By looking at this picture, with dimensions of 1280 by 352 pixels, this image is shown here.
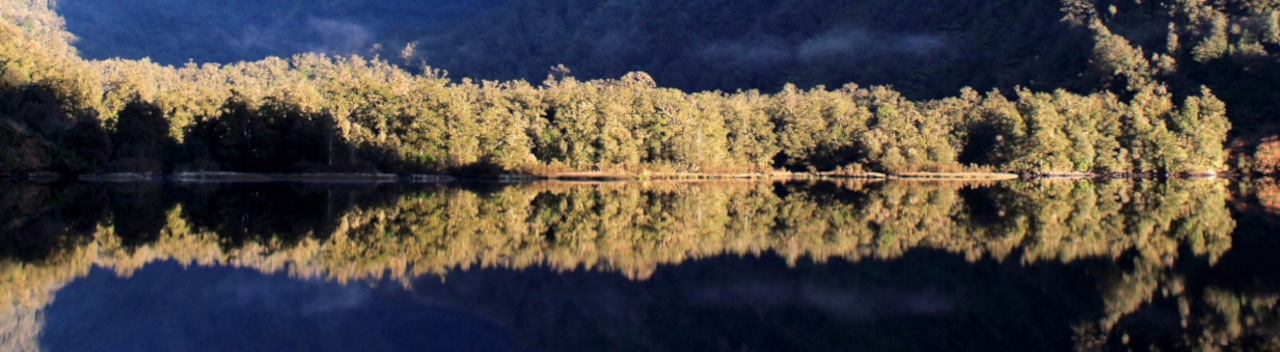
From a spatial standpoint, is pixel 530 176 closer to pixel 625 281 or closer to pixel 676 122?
pixel 676 122

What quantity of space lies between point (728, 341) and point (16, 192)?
33.8 meters

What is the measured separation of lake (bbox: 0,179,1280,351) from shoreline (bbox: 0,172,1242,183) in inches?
1009

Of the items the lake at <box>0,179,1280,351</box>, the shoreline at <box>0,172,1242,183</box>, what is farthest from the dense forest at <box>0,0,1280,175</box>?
the lake at <box>0,179,1280,351</box>

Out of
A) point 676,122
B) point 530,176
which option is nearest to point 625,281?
point 530,176

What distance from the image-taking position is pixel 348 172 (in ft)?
199

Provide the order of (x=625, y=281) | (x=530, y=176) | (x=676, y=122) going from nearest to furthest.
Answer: (x=625, y=281) < (x=530, y=176) < (x=676, y=122)

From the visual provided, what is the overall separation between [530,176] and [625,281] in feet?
160

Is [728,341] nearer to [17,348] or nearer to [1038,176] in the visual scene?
[17,348]

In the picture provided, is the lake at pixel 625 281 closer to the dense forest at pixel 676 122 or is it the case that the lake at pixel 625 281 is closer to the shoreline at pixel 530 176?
the shoreline at pixel 530 176

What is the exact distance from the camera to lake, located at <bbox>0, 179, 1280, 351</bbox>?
13586mm

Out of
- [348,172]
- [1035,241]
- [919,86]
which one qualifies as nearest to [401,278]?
[1035,241]

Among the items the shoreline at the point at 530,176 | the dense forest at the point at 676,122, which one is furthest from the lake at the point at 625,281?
the dense forest at the point at 676,122

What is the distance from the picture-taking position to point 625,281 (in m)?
18.2

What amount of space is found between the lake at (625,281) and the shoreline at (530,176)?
84.1ft
